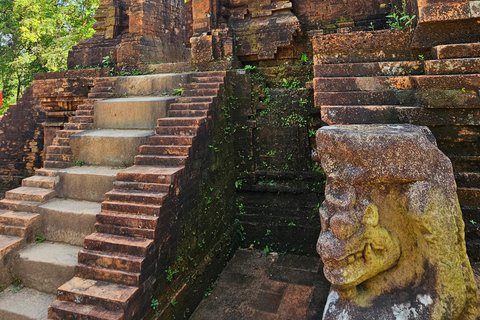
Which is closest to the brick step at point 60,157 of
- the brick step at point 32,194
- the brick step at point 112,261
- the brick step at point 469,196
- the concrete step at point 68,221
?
the brick step at point 32,194

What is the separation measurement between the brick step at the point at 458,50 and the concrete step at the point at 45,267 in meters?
4.23

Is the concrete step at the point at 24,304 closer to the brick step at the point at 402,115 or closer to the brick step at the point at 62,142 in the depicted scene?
the brick step at the point at 62,142

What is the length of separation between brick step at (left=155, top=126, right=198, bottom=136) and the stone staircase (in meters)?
1.59

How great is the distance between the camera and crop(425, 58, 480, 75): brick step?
2.64 metres

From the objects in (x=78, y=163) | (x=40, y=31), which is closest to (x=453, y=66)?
(x=78, y=163)

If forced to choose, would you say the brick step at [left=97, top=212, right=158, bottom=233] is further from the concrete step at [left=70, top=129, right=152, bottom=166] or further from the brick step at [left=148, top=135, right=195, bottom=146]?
the concrete step at [left=70, top=129, right=152, bottom=166]

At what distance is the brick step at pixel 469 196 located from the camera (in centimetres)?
241

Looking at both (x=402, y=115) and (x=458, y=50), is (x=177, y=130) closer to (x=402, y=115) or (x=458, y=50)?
(x=402, y=115)

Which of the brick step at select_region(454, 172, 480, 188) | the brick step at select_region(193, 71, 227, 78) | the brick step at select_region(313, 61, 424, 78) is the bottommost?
the brick step at select_region(454, 172, 480, 188)

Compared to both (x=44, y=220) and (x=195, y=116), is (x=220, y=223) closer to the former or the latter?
(x=195, y=116)

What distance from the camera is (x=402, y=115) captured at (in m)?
2.59

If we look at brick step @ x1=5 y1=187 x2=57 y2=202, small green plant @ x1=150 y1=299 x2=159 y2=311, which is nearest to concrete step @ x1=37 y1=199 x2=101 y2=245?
brick step @ x1=5 y1=187 x2=57 y2=202

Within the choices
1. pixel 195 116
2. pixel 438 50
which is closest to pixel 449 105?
pixel 438 50

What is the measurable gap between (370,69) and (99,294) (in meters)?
3.32
